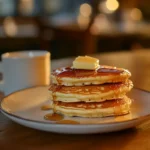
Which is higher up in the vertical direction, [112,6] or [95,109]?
[112,6]

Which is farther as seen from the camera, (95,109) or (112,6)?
(112,6)

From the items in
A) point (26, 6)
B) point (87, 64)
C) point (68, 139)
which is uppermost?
point (26, 6)

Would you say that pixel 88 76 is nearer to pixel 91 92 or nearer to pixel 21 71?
pixel 91 92

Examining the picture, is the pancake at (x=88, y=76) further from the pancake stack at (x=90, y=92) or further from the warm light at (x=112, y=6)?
the warm light at (x=112, y=6)

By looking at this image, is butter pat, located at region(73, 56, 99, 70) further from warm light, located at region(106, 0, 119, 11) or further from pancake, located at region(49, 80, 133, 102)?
warm light, located at region(106, 0, 119, 11)

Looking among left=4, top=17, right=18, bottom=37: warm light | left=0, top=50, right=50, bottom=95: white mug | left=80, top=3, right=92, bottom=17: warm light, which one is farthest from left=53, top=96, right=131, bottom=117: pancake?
left=80, top=3, right=92, bottom=17: warm light

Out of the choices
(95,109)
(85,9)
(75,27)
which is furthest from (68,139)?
(85,9)
